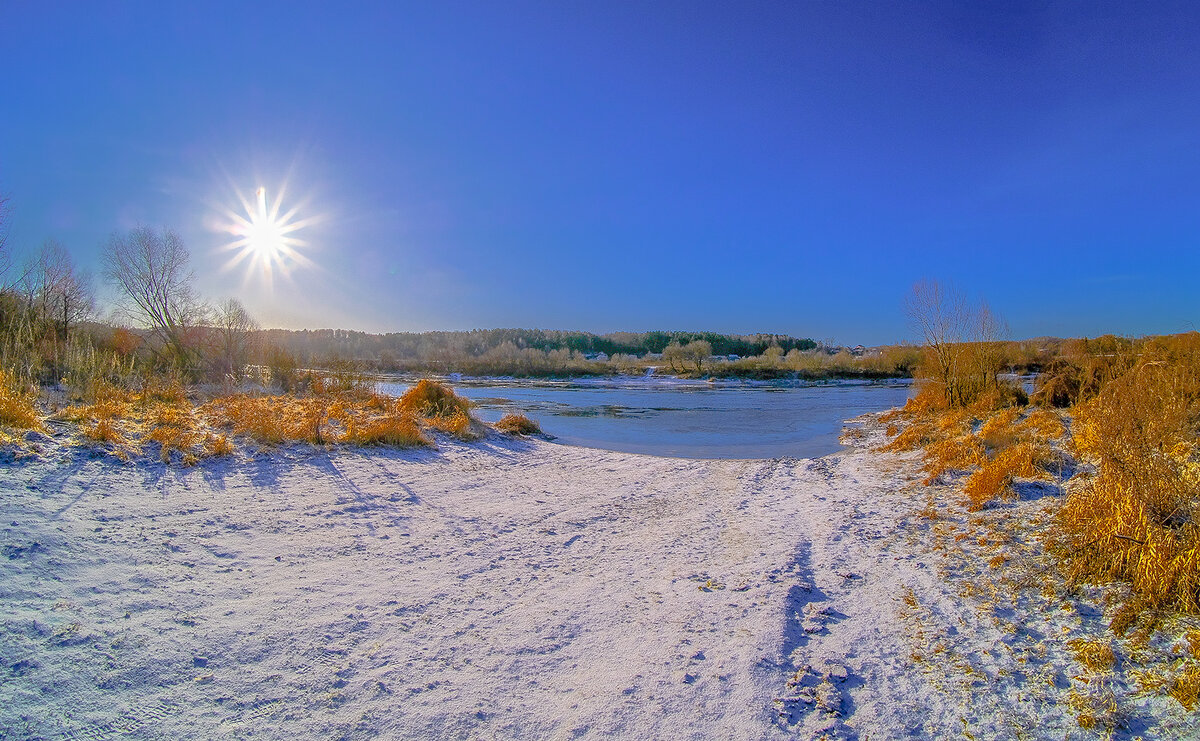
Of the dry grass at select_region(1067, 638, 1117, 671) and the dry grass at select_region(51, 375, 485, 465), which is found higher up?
the dry grass at select_region(51, 375, 485, 465)

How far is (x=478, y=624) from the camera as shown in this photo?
4.04 meters

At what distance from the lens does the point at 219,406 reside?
11625 millimetres

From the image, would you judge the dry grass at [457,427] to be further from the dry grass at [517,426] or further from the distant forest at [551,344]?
the distant forest at [551,344]

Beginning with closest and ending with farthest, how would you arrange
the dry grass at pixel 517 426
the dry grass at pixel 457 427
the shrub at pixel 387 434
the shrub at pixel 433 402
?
1. the shrub at pixel 387 434
2. the dry grass at pixel 457 427
3. the dry grass at pixel 517 426
4. the shrub at pixel 433 402

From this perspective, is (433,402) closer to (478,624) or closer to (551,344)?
(478,624)

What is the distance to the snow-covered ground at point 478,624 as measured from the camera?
291 centimetres

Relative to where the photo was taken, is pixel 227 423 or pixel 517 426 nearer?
pixel 227 423

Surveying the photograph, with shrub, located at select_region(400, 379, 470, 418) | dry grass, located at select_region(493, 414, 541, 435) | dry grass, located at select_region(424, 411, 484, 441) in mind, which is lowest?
dry grass, located at select_region(493, 414, 541, 435)

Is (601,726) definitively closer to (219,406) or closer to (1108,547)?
(1108,547)

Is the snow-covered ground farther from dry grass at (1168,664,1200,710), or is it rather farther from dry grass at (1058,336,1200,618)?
dry grass at (1058,336,1200,618)

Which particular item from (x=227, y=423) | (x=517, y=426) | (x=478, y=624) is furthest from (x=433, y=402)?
(x=478, y=624)

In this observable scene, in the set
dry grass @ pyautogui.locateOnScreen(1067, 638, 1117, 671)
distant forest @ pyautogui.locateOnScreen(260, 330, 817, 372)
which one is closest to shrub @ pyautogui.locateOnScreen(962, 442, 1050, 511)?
dry grass @ pyautogui.locateOnScreen(1067, 638, 1117, 671)

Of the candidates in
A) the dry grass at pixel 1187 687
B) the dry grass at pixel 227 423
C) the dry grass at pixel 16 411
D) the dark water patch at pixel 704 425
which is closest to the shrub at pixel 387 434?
the dry grass at pixel 227 423

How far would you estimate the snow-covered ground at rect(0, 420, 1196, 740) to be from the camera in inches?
114
